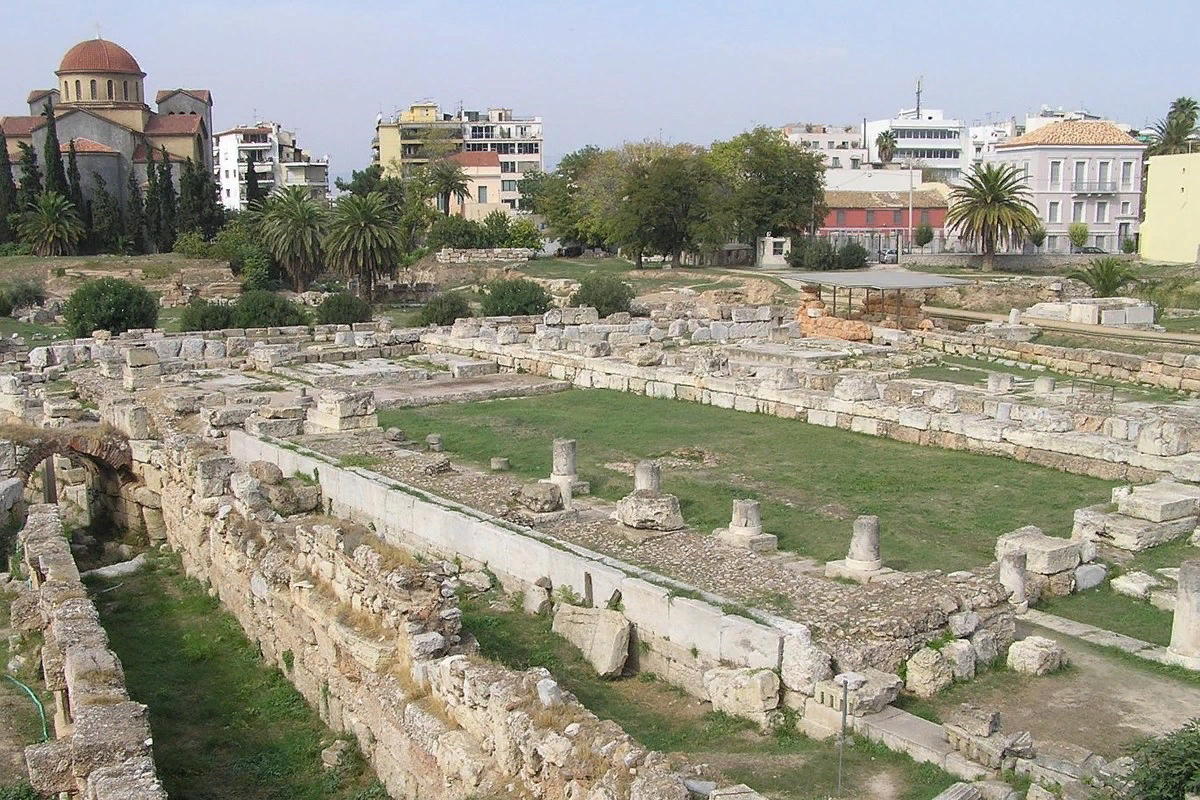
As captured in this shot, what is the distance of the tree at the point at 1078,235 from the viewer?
5812cm

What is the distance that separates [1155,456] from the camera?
644 inches

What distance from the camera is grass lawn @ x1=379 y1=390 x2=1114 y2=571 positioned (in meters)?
13.8

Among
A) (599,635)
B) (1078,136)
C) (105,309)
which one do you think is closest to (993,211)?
(1078,136)

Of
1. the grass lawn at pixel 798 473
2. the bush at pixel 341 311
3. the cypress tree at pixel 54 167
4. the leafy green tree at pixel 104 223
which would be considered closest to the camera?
the grass lawn at pixel 798 473

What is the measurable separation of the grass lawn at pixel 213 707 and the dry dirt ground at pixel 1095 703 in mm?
5231

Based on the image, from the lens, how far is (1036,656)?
9859 mm

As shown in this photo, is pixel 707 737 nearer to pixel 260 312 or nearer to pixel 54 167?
pixel 260 312

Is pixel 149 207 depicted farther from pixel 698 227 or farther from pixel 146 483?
pixel 146 483

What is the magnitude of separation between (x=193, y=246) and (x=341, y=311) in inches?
998

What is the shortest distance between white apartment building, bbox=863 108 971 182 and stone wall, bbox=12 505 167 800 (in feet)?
318

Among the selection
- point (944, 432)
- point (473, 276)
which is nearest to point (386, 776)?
point (944, 432)

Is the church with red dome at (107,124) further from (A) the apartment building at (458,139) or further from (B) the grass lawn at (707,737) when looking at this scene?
(B) the grass lawn at (707,737)

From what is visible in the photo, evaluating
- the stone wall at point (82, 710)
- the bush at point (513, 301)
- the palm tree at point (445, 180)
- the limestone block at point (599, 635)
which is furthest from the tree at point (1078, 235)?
the stone wall at point (82, 710)

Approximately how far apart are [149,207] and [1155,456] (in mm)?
60098
